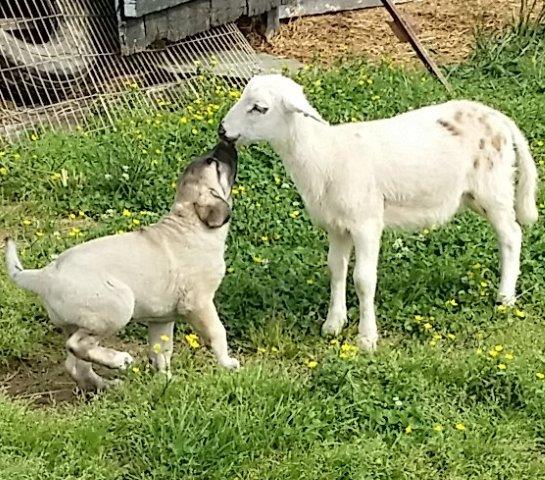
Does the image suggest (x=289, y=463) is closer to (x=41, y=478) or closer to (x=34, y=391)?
(x=41, y=478)

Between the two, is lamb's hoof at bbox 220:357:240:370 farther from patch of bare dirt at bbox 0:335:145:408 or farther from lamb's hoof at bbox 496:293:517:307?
lamb's hoof at bbox 496:293:517:307

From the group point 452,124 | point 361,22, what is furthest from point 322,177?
point 361,22

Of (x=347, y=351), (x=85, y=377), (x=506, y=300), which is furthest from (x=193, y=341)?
(x=506, y=300)

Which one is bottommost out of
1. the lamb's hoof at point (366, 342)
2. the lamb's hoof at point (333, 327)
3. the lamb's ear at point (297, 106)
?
the lamb's hoof at point (333, 327)

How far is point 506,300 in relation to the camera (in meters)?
6.18

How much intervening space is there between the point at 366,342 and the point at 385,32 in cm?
639

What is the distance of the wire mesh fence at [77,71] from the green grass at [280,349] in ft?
1.50

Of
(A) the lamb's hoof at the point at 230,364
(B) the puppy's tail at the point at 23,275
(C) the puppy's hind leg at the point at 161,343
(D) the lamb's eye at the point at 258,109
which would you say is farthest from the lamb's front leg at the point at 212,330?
(D) the lamb's eye at the point at 258,109

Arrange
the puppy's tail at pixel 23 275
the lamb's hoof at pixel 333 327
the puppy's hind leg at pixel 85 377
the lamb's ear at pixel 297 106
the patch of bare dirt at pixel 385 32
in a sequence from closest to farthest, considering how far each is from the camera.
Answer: the puppy's tail at pixel 23 275, the puppy's hind leg at pixel 85 377, the lamb's ear at pixel 297 106, the lamb's hoof at pixel 333 327, the patch of bare dirt at pixel 385 32

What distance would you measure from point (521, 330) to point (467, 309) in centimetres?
34

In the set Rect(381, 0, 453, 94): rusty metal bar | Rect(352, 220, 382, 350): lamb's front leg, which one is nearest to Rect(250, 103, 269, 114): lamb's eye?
Rect(352, 220, 382, 350): lamb's front leg

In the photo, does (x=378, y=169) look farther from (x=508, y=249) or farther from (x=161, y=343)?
(x=161, y=343)

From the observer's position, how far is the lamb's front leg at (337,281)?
5.96 metres

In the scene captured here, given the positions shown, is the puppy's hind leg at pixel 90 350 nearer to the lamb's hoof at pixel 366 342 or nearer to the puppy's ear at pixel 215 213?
the puppy's ear at pixel 215 213
